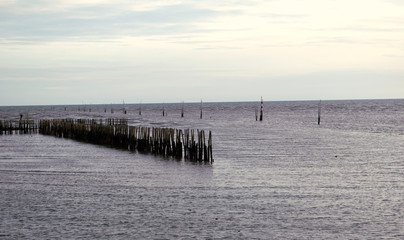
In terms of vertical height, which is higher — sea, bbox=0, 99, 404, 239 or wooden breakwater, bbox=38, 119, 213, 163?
wooden breakwater, bbox=38, 119, 213, 163

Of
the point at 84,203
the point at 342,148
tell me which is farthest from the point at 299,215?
the point at 342,148

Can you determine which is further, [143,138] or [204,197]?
[143,138]

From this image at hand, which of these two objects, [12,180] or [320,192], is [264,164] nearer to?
[320,192]

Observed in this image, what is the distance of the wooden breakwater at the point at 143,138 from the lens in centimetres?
2616

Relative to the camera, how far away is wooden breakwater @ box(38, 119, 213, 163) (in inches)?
1030

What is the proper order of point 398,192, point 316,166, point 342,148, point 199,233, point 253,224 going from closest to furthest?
point 199,233 → point 253,224 → point 398,192 → point 316,166 → point 342,148

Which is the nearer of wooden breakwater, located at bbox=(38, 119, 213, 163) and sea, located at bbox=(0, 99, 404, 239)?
sea, located at bbox=(0, 99, 404, 239)

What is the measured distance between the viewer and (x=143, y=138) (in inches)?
1248

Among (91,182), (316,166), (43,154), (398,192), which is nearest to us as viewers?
(398,192)

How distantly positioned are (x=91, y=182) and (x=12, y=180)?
3107mm

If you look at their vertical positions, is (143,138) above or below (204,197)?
above

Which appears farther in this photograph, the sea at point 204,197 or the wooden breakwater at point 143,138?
the wooden breakwater at point 143,138

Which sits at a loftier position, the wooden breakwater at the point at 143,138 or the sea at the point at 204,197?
the wooden breakwater at the point at 143,138

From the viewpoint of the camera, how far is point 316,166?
24047 mm
